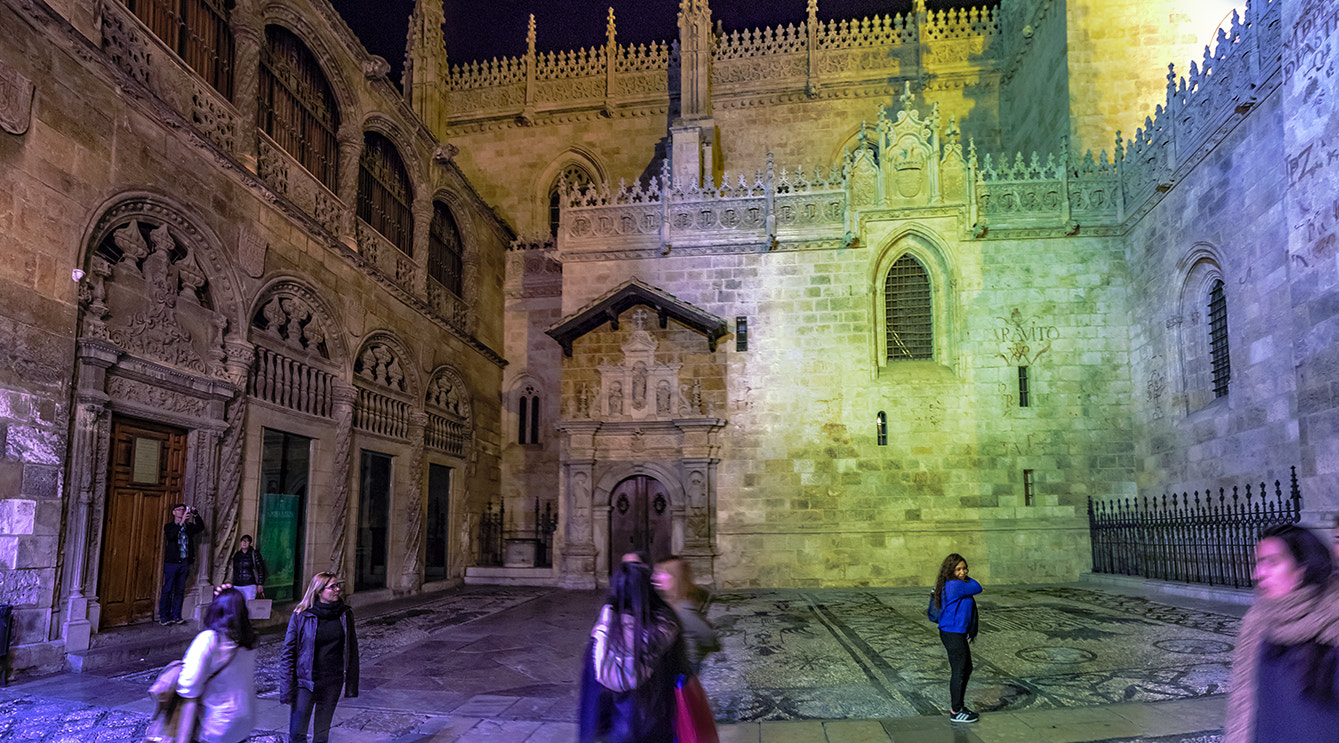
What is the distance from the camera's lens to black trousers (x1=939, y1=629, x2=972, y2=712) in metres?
5.95

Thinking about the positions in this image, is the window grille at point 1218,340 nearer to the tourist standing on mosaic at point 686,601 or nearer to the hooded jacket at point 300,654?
the tourist standing on mosaic at point 686,601

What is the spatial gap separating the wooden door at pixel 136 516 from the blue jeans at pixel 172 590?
0.80ft

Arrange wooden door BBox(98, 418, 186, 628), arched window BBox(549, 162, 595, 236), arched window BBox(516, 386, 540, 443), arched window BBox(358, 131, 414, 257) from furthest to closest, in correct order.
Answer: arched window BBox(549, 162, 595, 236) < arched window BBox(516, 386, 540, 443) < arched window BBox(358, 131, 414, 257) < wooden door BBox(98, 418, 186, 628)

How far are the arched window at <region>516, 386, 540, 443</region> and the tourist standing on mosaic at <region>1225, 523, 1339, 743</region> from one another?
20.1m

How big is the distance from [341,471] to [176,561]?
4267 millimetres

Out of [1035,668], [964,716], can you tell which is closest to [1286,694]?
[964,716]

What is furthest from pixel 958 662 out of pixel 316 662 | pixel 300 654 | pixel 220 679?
pixel 220 679

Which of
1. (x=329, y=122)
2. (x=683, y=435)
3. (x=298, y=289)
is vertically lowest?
(x=683, y=435)

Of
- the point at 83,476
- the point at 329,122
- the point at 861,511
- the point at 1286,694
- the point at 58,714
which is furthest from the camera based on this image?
the point at 861,511

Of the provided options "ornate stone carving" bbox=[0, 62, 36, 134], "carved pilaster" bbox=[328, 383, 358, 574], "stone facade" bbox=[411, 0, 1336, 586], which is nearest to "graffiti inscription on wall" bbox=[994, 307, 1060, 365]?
"stone facade" bbox=[411, 0, 1336, 586]

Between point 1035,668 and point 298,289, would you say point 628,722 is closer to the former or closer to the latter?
point 1035,668

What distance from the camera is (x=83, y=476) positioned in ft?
28.2

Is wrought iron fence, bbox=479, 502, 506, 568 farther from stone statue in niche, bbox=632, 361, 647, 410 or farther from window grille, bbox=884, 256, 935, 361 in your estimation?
window grille, bbox=884, 256, 935, 361

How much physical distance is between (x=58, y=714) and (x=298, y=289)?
25.4 ft
